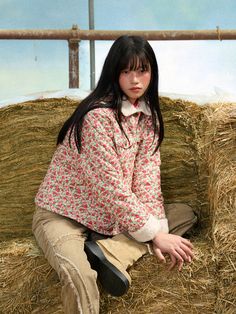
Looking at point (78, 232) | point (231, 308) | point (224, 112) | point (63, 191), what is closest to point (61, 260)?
point (78, 232)

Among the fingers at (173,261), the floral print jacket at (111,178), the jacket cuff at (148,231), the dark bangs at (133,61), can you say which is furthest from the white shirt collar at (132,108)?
the fingers at (173,261)

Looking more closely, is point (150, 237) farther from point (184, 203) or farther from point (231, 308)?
point (184, 203)

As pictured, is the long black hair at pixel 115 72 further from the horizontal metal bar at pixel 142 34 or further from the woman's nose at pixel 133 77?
the horizontal metal bar at pixel 142 34

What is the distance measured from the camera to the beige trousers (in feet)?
5.14

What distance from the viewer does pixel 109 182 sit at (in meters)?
1.69

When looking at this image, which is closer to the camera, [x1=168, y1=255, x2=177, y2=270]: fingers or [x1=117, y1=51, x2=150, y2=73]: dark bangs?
[x1=168, y1=255, x2=177, y2=270]: fingers

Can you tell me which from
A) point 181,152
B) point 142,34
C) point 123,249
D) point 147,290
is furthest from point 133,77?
point 142,34

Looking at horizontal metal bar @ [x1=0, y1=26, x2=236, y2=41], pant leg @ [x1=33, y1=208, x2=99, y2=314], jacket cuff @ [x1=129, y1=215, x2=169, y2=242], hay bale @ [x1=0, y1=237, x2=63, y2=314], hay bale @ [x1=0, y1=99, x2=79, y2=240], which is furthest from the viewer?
horizontal metal bar @ [x1=0, y1=26, x2=236, y2=41]

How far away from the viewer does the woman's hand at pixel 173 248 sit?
165 cm

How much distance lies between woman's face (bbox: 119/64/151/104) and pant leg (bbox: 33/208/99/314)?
45cm

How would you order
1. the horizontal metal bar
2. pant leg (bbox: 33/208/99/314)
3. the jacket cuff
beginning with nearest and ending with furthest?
pant leg (bbox: 33/208/99/314) → the jacket cuff → the horizontal metal bar

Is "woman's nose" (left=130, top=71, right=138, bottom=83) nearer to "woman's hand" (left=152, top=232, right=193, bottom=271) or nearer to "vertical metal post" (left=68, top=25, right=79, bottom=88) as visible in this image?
"woman's hand" (left=152, top=232, right=193, bottom=271)

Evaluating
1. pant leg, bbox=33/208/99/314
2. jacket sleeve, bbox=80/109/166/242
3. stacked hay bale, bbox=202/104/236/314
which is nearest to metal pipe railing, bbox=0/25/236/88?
stacked hay bale, bbox=202/104/236/314

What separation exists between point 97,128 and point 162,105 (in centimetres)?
46
